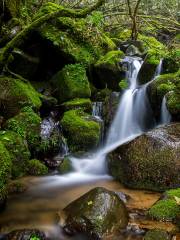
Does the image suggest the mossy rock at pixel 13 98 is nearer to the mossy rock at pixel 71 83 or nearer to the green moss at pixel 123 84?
the mossy rock at pixel 71 83

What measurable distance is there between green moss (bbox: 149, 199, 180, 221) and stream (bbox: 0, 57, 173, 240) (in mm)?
146

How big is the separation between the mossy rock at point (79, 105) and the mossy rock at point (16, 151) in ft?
7.95

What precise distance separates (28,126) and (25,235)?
13.6 ft

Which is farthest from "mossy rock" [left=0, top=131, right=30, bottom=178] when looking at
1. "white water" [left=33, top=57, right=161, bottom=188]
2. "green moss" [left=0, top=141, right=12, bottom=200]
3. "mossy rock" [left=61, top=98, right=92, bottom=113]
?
"mossy rock" [left=61, top=98, right=92, bottom=113]

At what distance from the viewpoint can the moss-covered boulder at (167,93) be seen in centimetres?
859

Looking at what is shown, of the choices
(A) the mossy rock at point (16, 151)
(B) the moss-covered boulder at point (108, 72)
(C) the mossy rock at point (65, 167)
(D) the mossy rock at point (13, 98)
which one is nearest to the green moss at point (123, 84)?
(B) the moss-covered boulder at point (108, 72)

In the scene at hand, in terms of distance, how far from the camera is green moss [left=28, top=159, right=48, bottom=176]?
26.1 feet

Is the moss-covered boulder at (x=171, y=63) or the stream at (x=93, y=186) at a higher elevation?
the moss-covered boulder at (x=171, y=63)

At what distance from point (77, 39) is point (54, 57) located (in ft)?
3.45

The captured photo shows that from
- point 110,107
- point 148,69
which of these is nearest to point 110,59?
point 148,69

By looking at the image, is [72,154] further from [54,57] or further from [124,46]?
[124,46]

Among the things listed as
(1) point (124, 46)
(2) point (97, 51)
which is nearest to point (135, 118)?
(2) point (97, 51)

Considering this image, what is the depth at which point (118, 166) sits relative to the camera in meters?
7.56

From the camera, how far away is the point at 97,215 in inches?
206
